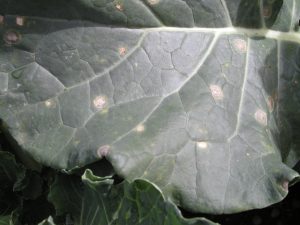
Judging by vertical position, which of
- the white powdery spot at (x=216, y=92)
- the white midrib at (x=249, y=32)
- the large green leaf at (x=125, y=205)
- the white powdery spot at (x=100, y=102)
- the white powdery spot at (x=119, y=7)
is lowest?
the large green leaf at (x=125, y=205)

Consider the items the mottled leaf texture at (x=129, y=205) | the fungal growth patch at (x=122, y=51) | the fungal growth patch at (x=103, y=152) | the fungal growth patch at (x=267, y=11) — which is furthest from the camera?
the fungal growth patch at (x=267, y=11)

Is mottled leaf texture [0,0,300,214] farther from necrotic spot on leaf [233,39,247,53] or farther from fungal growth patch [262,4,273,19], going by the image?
fungal growth patch [262,4,273,19]

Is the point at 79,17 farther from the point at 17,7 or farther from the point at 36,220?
the point at 36,220

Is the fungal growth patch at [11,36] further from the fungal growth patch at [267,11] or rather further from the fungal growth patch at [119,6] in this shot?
the fungal growth patch at [267,11]

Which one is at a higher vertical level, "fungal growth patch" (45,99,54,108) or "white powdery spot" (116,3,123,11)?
"white powdery spot" (116,3,123,11)


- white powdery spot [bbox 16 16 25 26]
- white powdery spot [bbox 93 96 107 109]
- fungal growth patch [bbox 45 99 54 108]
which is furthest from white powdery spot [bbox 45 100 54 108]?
white powdery spot [bbox 16 16 25 26]

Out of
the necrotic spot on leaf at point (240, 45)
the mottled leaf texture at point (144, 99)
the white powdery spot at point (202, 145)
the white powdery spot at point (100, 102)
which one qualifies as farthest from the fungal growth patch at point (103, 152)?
the necrotic spot on leaf at point (240, 45)

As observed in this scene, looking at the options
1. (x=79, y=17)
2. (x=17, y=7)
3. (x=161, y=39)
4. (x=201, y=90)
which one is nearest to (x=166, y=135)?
(x=201, y=90)
